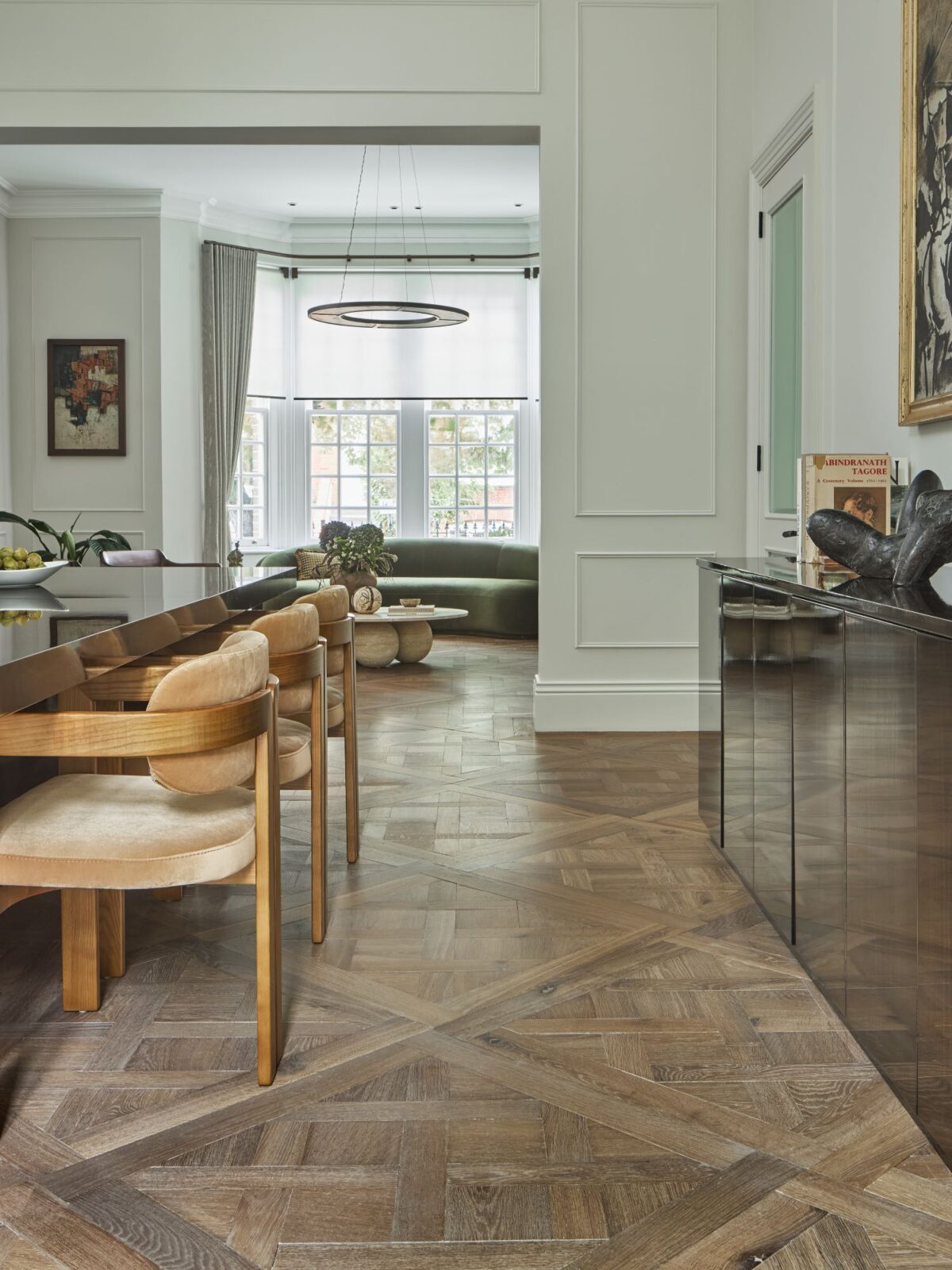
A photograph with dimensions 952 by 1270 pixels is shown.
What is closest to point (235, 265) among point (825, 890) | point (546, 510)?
point (546, 510)

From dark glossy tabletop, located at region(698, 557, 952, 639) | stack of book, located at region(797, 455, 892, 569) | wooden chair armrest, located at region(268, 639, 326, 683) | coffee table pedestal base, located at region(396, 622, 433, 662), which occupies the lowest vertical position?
coffee table pedestal base, located at region(396, 622, 433, 662)

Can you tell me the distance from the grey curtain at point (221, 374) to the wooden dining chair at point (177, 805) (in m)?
7.38

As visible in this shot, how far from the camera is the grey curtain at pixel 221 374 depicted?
9188mm

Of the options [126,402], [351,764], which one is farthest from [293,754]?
[126,402]

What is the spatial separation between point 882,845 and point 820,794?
364 millimetres

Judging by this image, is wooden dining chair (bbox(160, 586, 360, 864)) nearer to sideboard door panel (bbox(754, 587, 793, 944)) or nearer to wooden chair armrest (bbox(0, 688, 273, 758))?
sideboard door panel (bbox(754, 587, 793, 944))

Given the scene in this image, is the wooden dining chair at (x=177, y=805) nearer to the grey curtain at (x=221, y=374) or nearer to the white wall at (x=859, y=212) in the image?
the white wall at (x=859, y=212)

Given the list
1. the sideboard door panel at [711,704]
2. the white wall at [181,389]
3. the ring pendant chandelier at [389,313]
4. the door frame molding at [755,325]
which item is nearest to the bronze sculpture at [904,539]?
the sideboard door panel at [711,704]

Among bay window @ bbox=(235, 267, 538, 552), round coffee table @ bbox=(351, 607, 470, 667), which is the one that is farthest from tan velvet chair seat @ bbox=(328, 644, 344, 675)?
bay window @ bbox=(235, 267, 538, 552)

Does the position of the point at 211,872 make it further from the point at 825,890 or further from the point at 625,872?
the point at 625,872

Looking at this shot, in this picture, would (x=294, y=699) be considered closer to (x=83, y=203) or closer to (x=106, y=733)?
(x=106, y=733)

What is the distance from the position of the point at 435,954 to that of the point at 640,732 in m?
2.86

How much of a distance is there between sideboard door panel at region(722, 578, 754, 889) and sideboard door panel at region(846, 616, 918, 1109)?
0.78 metres

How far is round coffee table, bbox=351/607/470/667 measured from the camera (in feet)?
23.7
